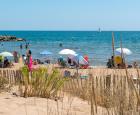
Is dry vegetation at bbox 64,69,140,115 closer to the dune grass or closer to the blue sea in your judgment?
the dune grass

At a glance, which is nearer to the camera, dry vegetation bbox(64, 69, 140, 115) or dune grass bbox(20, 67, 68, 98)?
dry vegetation bbox(64, 69, 140, 115)

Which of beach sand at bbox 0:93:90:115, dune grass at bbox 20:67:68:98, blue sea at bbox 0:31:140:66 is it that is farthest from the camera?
blue sea at bbox 0:31:140:66

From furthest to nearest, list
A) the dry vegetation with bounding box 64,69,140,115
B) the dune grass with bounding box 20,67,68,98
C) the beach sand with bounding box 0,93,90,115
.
A: the dune grass with bounding box 20,67,68,98, the beach sand with bounding box 0,93,90,115, the dry vegetation with bounding box 64,69,140,115

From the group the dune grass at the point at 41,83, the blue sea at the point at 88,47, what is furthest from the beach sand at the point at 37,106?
the blue sea at the point at 88,47

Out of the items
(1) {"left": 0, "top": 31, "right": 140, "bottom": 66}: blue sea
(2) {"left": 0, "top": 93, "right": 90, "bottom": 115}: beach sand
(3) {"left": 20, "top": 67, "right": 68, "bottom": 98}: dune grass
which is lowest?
(2) {"left": 0, "top": 93, "right": 90, "bottom": 115}: beach sand

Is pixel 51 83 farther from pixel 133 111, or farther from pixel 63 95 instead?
pixel 133 111

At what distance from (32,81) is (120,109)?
4581 millimetres

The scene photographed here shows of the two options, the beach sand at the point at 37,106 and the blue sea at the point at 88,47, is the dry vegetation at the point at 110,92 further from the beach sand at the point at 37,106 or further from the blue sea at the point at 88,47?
the blue sea at the point at 88,47

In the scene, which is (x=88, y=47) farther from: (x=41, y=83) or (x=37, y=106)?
(x=37, y=106)

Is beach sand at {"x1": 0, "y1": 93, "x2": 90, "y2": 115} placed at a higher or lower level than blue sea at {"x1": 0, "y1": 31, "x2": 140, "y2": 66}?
lower

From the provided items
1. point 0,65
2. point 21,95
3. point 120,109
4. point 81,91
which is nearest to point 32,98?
point 21,95

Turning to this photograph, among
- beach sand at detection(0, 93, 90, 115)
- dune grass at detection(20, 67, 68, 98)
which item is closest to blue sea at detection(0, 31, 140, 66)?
dune grass at detection(20, 67, 68, 98)

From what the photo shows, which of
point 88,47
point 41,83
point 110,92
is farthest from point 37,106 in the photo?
point 88,47

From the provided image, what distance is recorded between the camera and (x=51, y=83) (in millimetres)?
8836
